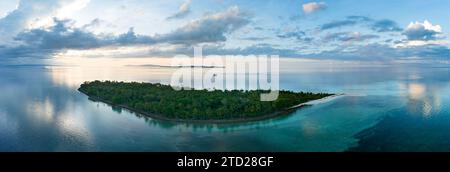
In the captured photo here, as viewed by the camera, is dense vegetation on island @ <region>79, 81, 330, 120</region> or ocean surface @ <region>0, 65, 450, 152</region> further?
dense vegetation on island @ <region>79, 81, 330, 120</region>

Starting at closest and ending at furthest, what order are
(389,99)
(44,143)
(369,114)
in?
(44,143), (369,114), (389,99)

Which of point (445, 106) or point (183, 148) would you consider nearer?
point (183, 148)

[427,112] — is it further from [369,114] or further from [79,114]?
[79,114]

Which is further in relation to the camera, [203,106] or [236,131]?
[203,106]

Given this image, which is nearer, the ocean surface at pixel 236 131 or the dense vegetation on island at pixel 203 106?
the ocean surface at pixel 236 131
